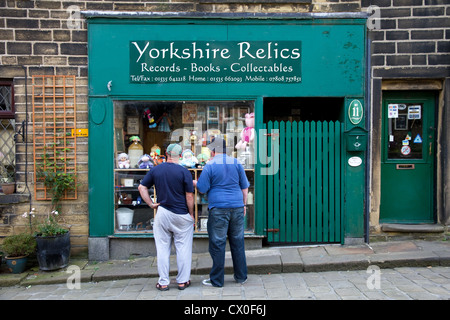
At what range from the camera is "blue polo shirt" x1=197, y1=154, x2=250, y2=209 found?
16.2ft

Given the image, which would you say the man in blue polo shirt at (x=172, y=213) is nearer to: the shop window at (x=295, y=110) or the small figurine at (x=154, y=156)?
the small figurine at (x=154, y=156)

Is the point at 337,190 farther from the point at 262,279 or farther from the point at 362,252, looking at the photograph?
the point at 262,279

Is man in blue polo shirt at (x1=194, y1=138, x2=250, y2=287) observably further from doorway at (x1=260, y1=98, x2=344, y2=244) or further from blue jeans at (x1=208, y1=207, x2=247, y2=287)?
doorway at (x1=260, y1=98, x2=344, y2=244)

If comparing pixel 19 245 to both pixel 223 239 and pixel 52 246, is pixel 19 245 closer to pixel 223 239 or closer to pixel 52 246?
pixel 52 246

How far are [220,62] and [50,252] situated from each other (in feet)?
12.9

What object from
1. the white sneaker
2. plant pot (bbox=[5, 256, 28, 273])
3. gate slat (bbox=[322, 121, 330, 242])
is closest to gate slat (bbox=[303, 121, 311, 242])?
gate slat (bbox=[322, 121, 330, 242])

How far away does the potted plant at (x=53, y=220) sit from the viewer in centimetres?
577

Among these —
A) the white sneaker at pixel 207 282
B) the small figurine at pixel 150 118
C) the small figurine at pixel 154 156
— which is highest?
the small figurine at pixel 150 118

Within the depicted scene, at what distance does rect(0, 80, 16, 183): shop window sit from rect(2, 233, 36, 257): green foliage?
1129 millimetres

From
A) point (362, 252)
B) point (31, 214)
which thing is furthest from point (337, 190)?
point (31, 214)

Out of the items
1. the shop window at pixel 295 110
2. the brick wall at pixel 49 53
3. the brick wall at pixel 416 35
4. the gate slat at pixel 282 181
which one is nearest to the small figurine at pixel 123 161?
the brick wall at pixel 49 53

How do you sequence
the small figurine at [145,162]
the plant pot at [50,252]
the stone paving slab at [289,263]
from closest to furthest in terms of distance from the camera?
the stone paving slab at [289,263] < the plant pot at [50,252] < the small figurine at [145,162]

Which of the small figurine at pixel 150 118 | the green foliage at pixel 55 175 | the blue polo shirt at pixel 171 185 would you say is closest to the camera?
the blue polo shirt at pixel 171 185

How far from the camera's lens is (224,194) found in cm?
494
